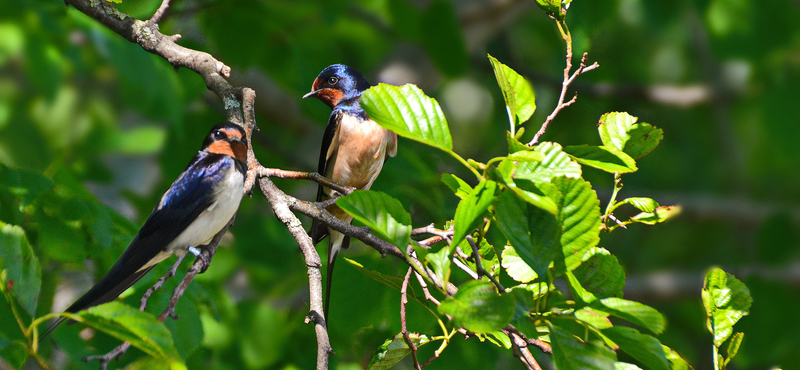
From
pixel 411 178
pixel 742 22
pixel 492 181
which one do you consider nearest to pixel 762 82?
pixel 742 22

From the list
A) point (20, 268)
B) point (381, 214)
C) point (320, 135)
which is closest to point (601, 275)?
point (381, 214)

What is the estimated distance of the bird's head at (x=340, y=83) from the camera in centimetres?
321

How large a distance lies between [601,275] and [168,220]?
58.9 inches

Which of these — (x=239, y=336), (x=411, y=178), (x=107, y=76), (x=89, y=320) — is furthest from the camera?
(x=107, y=76)

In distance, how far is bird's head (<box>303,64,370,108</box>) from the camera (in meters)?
3.21

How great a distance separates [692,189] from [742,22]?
3.78 meters

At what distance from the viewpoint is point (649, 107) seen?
648cm

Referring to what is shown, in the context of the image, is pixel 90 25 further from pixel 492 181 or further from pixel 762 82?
pixel 762 82

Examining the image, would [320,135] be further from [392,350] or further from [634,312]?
[634,312]

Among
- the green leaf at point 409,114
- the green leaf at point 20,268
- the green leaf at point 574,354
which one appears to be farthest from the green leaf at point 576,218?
the green leaf at point 20,268

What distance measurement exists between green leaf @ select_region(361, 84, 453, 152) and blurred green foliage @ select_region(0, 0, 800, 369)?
0.87 metres

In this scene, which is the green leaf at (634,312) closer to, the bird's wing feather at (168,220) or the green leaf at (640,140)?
the green leaf at (640,140)

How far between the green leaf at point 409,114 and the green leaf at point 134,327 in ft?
1.74

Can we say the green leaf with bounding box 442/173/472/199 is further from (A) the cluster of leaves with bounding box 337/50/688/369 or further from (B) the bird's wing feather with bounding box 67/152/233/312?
(B) the bird's wing feather with bounding box 67/152/233/312
